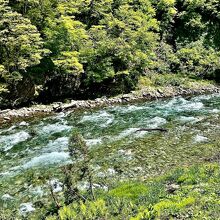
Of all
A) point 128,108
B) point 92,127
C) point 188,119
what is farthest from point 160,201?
point 128,108

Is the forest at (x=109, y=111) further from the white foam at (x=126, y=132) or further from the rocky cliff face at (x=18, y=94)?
the white foam at (x=126, y=132)

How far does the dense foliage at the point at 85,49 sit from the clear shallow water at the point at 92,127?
5.70m

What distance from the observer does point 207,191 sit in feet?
40.1

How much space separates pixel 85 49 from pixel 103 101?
5645 mm

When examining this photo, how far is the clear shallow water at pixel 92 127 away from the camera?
786 inches

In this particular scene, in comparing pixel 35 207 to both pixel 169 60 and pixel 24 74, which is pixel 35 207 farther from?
pixel 169 60

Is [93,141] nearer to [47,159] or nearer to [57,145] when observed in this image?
[57,145]

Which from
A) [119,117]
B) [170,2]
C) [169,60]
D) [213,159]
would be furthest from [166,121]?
[170,2]

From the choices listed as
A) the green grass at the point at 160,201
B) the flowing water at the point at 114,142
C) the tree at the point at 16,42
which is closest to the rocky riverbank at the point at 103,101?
the flowing water at the point at 114,142

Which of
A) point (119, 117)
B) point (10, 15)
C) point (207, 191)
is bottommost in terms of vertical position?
point (119, 117)

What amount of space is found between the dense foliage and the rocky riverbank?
6.25ft

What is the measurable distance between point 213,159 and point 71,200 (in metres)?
7.45

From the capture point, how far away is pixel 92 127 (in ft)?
85.8

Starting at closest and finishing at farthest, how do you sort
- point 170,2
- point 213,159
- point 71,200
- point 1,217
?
point 1,217 → point 71,200 → point 213,159 → point 170,2
